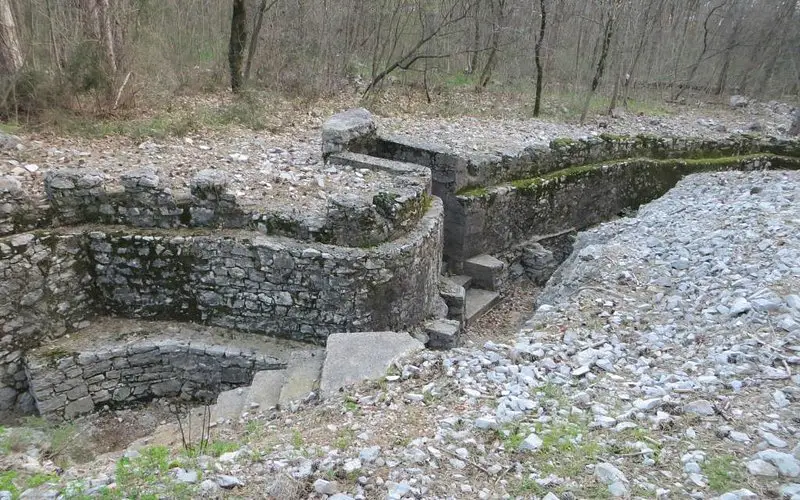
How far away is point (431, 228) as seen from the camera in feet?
21.4

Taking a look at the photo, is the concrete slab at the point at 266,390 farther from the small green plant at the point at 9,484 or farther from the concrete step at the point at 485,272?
the concrete step at the point at 485,272

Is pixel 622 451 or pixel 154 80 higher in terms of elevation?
pixel 154 80

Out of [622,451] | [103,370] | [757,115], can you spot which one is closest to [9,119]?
[103,370]

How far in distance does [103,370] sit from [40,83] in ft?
16.2

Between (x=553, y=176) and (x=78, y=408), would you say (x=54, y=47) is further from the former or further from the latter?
(x=553, y=176)

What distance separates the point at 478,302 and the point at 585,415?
15.6 ft

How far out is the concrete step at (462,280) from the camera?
8248 mm

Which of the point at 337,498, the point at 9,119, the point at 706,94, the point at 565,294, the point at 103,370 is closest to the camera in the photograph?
the point at 337,498

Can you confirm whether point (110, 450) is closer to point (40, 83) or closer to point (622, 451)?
point (622, 451)

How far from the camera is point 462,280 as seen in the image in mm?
8305

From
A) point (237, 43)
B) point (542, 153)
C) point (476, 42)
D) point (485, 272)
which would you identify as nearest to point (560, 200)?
point (542, 153)

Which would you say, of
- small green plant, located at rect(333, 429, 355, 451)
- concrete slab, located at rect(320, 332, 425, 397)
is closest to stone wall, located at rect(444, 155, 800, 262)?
concrete slab, located at rect(320, 332, 425, 397)

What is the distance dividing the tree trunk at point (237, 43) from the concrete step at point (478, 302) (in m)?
6.55

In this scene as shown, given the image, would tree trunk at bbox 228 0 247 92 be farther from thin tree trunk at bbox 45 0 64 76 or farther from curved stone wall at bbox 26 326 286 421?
curved stone wall at bbox 26 326 286 421
